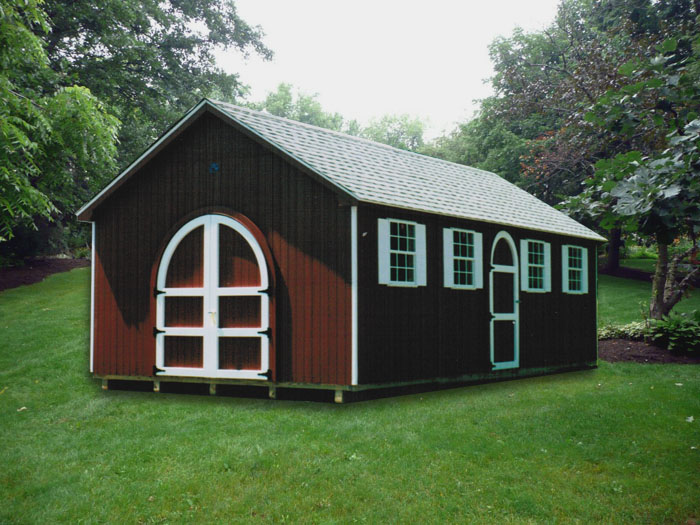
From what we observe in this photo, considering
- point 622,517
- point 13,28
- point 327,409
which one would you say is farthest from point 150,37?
point 622,517

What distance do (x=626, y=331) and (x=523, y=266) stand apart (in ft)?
21.4

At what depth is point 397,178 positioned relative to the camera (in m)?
11.9

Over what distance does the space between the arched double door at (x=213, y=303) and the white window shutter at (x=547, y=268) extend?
6.40 metres

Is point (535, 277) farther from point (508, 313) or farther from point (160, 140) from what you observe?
point (160, 140)

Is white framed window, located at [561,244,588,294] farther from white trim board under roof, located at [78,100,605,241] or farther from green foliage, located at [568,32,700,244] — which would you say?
green foliage, located at [568,32,700,244]

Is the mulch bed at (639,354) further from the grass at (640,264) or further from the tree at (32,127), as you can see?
the grass at (640,264)

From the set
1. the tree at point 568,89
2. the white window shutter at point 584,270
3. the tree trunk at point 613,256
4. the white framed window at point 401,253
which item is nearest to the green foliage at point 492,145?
the tree at point 568,89

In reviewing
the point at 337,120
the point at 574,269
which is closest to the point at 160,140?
the point at 574,269

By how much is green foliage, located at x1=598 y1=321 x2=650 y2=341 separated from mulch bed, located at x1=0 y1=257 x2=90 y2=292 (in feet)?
58.7

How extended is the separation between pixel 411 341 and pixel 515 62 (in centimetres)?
2409

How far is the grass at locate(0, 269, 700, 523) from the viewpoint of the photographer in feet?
21.2

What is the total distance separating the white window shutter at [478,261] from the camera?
12.1 m

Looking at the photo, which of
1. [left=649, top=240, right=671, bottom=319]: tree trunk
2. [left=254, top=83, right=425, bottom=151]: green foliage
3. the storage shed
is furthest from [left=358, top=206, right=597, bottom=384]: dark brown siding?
[left=254, top=83, right=425, bottom=151]: green foliage

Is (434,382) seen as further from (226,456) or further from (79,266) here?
(79,266)
